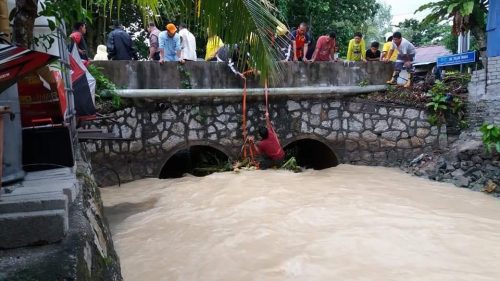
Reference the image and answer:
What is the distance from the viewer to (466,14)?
9.81 m

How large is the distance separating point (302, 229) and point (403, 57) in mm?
6333

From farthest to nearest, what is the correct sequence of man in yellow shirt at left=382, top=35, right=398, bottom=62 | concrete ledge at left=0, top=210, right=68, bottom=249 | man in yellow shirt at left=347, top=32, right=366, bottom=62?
man in yellow shirt at left=347, top=32, right=366, bottom=62, man in yellow shirt at left=382, top=35, right=398, bottom=62, concrete ledge at left=0, top=210, right=68, bottom=249

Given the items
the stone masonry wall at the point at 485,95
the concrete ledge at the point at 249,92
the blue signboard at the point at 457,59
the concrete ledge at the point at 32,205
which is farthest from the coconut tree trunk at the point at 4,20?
the blue signboard at the point at 457,59

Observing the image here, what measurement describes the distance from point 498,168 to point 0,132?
8472 mm

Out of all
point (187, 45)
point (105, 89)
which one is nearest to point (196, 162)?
point (187, 45)

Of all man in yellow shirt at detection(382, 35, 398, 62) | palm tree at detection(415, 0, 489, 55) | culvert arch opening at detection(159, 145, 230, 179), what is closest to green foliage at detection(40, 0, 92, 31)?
culvert arch opening at detection(159, 145, 230, 179)

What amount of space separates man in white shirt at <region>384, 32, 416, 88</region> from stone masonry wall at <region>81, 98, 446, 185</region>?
80cm

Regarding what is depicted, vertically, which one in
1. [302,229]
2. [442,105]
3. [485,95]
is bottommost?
[302,229]

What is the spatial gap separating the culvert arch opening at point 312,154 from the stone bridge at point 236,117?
4.2 inches

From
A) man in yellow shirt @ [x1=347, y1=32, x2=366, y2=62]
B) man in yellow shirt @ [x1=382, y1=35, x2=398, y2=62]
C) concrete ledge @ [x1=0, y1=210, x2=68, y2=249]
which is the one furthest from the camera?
man in yellow shirt @ [x1=347, y1=32, x2=366, y2=62]

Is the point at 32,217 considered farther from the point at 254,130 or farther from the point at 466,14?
the point at 466,14

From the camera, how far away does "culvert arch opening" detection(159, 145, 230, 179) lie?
10.3m

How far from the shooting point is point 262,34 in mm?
3744

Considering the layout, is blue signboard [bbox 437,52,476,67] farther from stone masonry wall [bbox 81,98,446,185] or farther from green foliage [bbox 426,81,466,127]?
stone masonry wall [bbox 81,98,446,185]
